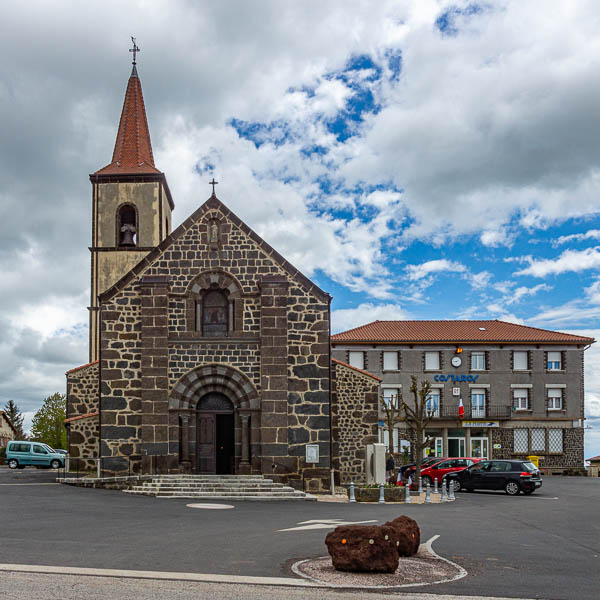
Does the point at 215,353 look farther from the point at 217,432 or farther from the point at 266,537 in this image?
the point at 266,537

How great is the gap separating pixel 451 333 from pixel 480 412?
5474mm

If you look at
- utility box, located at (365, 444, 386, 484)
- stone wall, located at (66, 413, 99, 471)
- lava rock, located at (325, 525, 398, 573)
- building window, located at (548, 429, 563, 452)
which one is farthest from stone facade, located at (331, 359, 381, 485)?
building window, located at (548, 429, 563, 452)

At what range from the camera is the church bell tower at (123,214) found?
33.8 m

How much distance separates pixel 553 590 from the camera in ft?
29.1

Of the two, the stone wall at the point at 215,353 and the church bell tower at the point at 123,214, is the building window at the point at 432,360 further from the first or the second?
the stone wall at the point at 215,353

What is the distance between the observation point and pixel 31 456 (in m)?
40.2

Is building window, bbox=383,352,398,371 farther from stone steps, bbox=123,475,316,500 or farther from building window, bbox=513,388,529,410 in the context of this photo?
stone steps, bbox=123,475,316,500

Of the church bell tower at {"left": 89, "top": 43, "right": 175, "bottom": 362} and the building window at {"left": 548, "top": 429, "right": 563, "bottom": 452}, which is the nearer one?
the church bell tower at {"left": 89, "top": 43, "right": 175, "bottom": 362}

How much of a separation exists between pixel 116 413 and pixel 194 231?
6.49 meters

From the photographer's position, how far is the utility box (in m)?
26.3

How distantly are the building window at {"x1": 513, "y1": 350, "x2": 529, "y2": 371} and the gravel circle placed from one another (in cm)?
3972

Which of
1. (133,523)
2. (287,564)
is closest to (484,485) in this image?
(133,523)

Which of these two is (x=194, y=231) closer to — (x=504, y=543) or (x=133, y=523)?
(x=133, y=523)

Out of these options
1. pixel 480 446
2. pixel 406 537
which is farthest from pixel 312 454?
pixel 480 446
